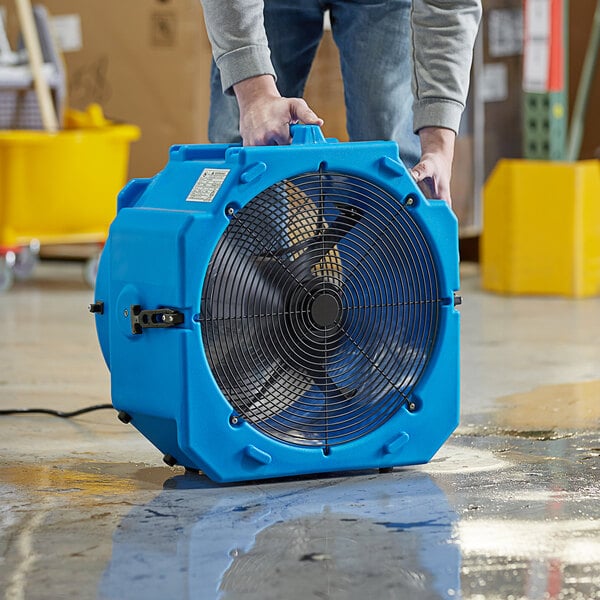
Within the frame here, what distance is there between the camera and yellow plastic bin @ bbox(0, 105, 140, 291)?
5.05 meters

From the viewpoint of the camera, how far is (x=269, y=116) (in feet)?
7.39

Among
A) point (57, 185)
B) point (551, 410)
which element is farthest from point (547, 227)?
point (551, 410)

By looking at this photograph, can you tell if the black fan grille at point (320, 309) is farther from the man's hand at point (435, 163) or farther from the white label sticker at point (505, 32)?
the white label sticker at point (505, 32)

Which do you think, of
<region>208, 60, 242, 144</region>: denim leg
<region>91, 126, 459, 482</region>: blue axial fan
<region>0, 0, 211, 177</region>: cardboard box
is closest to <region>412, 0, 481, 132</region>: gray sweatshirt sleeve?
<region>91, 126, 459, 482</region>: blue axial fan

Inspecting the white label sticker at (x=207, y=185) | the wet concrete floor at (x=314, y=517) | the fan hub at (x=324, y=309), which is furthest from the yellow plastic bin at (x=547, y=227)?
the white label sticker at (x=207, y=185)

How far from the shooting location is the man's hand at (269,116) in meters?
2.25

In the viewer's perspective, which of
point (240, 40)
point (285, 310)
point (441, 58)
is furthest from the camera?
point (441, 58)

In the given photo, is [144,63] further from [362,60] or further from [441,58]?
[441,58]

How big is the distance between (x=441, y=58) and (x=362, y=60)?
23cm

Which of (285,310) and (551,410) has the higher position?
(285,310)

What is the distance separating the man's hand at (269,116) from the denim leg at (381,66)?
0.38 meters

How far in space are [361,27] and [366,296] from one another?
67 centimetres

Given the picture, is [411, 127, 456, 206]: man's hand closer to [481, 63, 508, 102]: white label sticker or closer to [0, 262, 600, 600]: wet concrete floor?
[0, 262, 600, 600]: wet concrete floor

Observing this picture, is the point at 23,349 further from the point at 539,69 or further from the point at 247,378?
the point at 539,69
